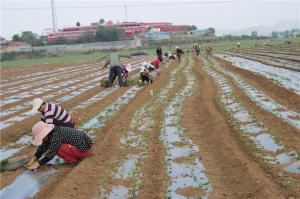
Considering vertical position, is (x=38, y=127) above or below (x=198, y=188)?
above

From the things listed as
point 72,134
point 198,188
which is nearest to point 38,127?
point 72,134

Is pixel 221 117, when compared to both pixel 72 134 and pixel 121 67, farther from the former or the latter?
pixel 121 67

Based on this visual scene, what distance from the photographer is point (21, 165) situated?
20.4 ft

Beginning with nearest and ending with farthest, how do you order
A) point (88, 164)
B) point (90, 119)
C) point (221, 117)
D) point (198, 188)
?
point (198, 188), point (88, 164), point (221, 117), point (90, 119)

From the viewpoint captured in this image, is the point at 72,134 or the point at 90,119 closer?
the point at 72,134

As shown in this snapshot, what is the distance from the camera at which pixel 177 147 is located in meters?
6.55

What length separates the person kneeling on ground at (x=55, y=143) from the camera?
5.98m

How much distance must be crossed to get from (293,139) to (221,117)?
6.92 ft

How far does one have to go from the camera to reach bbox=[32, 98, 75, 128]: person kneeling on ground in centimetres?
651

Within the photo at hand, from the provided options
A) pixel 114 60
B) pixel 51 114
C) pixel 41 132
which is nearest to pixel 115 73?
pixel 114 60

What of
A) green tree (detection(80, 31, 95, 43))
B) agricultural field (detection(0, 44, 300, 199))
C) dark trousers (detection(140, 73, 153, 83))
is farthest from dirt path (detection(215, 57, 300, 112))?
green tree (detection(80, 31, 95, 43))

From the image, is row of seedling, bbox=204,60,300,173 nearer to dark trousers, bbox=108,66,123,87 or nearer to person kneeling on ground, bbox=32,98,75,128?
person kneeling on ground, bbox=32,98,75,128

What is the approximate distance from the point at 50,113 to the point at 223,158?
2800mm

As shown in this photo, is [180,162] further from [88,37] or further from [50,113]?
[88,37]
